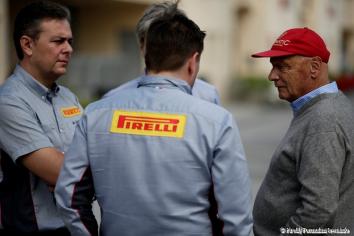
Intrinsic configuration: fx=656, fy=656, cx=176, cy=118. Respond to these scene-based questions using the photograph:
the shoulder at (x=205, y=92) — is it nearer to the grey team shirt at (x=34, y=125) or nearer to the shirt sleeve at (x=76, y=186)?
the grey team shirt at (x=34, y=125)

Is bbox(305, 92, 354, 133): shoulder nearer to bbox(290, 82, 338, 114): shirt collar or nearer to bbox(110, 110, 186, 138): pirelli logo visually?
bbox(290, 82, 338, 114): shirt collar

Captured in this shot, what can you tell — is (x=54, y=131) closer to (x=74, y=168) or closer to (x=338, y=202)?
(x=74, y=168)

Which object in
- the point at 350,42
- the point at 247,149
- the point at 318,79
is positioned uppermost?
the point at 318,79

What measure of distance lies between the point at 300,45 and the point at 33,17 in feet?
4.23

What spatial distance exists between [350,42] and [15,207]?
157 feet

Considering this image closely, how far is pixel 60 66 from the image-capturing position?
329 centimetres

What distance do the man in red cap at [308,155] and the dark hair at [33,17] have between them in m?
1.07

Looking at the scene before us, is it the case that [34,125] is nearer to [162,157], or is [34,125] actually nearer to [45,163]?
[45,163]

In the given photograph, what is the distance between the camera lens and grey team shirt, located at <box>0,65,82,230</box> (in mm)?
2994

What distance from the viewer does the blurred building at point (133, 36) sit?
18.8m

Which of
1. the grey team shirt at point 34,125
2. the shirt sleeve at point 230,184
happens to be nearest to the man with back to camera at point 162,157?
the shirt sleeve at point 230,184

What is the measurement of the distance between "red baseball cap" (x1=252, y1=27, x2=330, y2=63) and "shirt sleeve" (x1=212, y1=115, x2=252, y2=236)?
53 centimetres

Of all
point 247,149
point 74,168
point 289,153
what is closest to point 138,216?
point 74,168

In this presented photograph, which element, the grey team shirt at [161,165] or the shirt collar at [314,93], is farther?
the shirt collar at [314,93]
